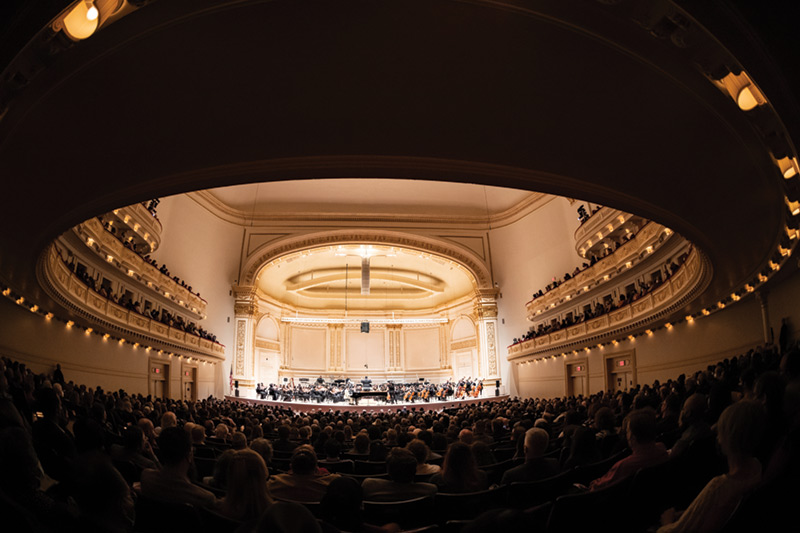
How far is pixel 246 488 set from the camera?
3195mm

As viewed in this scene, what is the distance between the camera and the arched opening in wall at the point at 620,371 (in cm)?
2038

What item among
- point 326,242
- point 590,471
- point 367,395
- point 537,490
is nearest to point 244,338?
point 326,242

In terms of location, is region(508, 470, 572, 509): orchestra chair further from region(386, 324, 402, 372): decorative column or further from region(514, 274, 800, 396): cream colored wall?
region(386, 324, 402, 372): decorative column

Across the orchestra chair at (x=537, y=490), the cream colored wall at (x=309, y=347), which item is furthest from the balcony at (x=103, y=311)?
the cream colored wall at (x=309, y=347)

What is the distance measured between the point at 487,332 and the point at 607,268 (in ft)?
40.7

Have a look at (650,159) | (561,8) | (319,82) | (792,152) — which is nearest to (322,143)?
(319,82)

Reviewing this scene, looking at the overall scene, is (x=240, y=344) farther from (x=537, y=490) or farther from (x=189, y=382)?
(x=537, y=490)

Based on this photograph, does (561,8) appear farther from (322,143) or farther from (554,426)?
(554,426)

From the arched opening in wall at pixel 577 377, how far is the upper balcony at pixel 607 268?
3.30m

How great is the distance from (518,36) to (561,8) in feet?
2.35

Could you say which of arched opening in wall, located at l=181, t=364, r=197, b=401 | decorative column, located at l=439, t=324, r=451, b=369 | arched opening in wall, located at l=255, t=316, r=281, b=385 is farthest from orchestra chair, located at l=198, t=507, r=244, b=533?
decorative column, located at l=439, t=324, r=451, b=369

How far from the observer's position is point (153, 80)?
668 centimetres

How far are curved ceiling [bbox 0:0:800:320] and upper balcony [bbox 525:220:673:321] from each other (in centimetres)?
866

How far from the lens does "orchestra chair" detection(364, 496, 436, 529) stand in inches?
137
